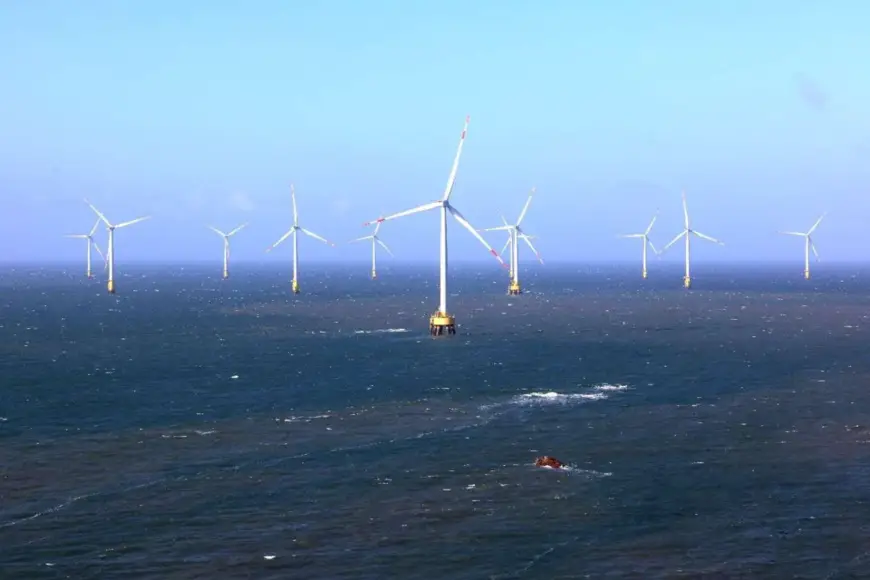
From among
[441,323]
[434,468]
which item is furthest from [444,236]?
[434,468]

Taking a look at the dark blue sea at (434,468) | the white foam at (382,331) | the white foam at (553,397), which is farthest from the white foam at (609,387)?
the white foam at (382,331)

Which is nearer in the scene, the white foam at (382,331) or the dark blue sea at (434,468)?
the dark blue sea at (434,468)

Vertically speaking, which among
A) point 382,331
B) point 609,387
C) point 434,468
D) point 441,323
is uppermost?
point 441,323

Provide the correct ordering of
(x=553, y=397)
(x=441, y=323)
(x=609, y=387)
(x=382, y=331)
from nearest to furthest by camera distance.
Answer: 1. (x=553, y=397)
2. (x=609, y=387)
3. (x=441, y=323)
4. (x=382, y=331)

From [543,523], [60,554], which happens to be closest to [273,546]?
[60,554]

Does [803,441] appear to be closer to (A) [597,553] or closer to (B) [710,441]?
(B) [710,441]

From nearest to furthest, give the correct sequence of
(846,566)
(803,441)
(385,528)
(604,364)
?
(846,566), (385,528), (803,441), (604,364)

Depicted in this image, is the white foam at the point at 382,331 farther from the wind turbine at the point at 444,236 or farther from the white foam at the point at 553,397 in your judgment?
the white foam at the point at 553,397

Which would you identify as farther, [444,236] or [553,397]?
[444,236]

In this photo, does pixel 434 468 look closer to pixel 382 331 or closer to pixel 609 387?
pixel 609 387
